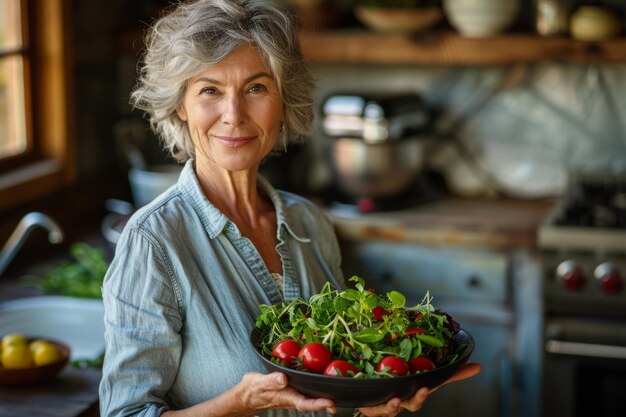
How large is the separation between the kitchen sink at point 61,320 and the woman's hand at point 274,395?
124 cm

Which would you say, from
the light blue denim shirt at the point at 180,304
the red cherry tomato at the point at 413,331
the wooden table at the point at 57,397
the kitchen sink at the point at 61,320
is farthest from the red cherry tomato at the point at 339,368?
the kitchen sink at the point at 61,320

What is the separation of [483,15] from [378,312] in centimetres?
211

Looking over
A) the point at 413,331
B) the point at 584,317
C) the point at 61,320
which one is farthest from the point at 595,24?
A: the point at 413,331

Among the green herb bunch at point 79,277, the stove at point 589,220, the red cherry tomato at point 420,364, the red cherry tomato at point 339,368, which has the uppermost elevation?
the red cherry tomato at point 339,368

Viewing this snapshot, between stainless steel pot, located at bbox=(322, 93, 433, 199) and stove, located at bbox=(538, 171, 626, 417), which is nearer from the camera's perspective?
stove, located at bbox=(538, 171, 626, 417)

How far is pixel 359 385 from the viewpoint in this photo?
145 cm

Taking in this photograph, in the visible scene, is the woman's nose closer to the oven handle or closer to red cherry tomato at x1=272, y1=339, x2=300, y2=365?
red cherry tomato at x1=272, y1=339, x2=300, y2=365

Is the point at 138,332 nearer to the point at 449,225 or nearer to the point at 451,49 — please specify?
the point at 449,225

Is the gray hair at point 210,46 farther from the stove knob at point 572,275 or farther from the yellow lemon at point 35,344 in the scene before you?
the stove knob at point 572,275

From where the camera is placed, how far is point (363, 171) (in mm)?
3506

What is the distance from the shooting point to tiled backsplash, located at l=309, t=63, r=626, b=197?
12.3ft

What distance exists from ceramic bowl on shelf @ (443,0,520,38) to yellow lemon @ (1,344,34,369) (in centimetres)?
203

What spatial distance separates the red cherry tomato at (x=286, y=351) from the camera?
4.93 feet

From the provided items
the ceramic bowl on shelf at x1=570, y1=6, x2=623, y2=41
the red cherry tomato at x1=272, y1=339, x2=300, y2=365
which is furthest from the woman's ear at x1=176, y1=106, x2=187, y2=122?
the ceramic bowl on shelf at x1=570, y1=6, x2=623, y2=41
